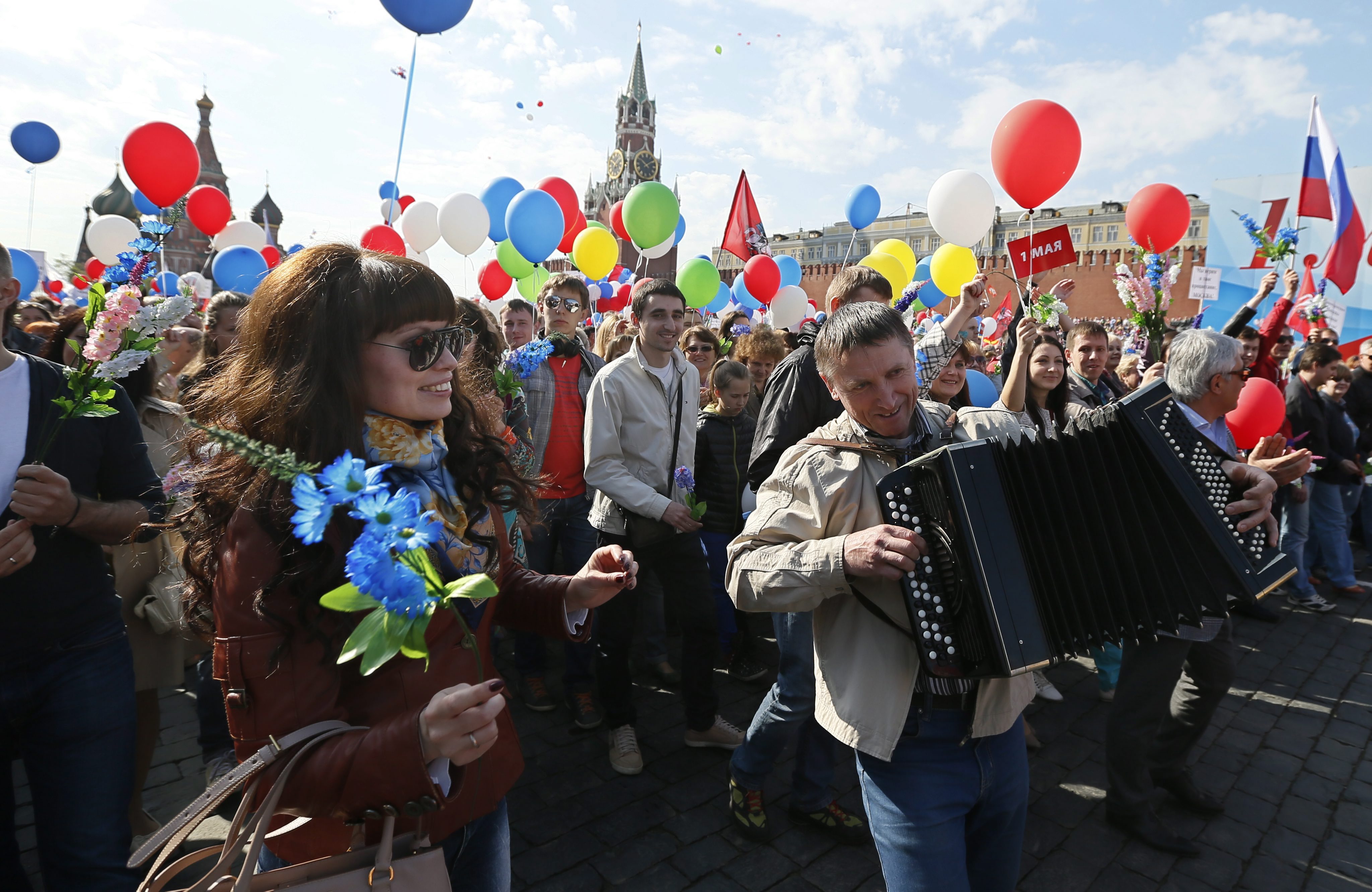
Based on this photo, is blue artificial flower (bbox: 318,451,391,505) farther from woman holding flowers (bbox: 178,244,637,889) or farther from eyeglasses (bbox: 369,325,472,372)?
eyeglasses (bbox: 369,325,472,372)

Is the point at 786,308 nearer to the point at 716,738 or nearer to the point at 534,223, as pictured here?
the point at 534,223

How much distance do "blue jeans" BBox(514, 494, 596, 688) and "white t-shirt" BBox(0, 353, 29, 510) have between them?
2.35 meters

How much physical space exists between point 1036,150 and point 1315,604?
4.48 meters

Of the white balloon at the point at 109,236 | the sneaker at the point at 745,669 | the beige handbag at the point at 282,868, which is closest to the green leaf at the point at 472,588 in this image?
the beige handbag at the point at 282,868

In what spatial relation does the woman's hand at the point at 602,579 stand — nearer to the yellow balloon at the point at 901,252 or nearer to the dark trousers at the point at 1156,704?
the dark trousers at the point at 1156,704

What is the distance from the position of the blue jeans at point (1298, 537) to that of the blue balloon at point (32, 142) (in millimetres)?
15732

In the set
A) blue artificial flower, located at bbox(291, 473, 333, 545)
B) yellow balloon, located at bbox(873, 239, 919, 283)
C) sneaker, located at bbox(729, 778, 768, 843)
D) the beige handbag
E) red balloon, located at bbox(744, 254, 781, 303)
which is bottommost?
sneaker, located at bbox(729, 778, 768, 843)

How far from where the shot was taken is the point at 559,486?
418 centimetres

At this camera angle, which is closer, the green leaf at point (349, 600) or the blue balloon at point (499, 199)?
the green leaf at point (349, 600)

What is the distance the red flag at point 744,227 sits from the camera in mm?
12438

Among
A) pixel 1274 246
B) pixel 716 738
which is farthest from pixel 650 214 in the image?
pixel 716 738

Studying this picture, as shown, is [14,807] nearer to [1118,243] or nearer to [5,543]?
[5,543]

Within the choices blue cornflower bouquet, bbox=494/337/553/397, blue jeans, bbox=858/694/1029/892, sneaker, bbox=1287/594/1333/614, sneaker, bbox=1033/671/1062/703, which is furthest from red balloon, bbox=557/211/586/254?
blue jeans, bbox=858/694/1029/892

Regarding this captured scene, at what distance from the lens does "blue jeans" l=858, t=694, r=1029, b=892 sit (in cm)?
176
